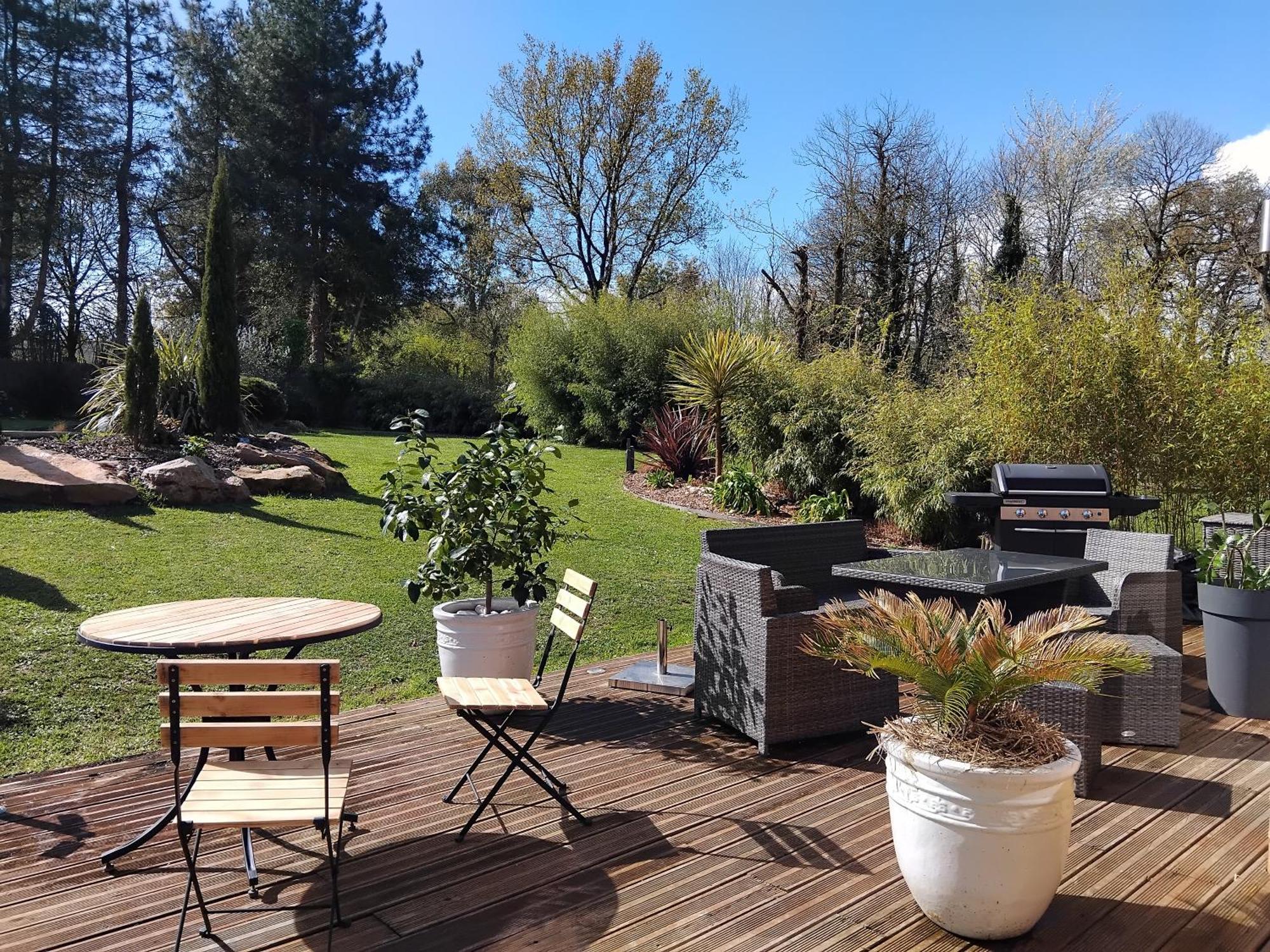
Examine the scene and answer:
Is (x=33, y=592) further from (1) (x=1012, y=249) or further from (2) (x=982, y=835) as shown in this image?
(1) (x=1012, y=249)

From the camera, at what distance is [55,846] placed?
2.73 meters

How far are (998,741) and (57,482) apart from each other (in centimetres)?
828

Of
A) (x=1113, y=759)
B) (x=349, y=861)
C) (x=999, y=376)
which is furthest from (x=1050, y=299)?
(x=349, y=861)

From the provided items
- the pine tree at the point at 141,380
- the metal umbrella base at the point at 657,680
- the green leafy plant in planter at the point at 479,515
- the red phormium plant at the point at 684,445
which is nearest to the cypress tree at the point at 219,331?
the pine tree at the point at 141,380

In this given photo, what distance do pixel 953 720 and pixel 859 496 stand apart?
7.93 metres

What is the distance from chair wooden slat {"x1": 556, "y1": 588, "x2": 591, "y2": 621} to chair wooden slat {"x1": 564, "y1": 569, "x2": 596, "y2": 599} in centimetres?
3

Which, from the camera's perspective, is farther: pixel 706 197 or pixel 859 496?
pixel 706 197

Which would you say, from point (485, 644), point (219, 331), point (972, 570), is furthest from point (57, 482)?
point (972, 570)

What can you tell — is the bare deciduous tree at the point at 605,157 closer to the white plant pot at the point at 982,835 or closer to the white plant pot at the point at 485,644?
the white plant pot at the point at 485,644

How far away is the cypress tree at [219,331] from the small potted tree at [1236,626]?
10.4 m

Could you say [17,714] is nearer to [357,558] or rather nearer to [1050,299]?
[357,558]

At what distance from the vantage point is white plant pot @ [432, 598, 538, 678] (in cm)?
386

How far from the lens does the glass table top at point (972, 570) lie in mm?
3453

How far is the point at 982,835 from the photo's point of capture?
208 centimetres
